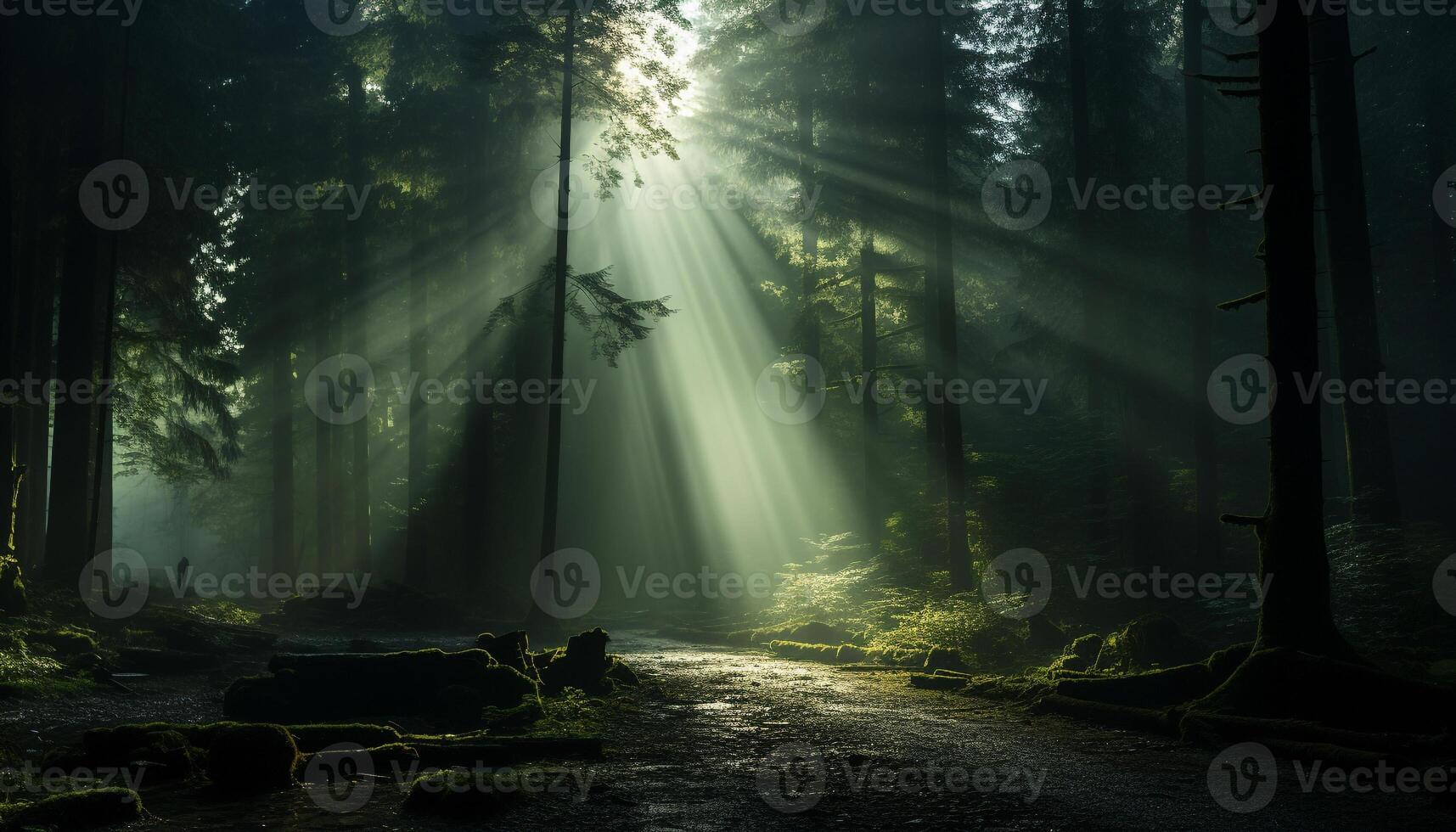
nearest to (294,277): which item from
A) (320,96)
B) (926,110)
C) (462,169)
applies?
(320,96)

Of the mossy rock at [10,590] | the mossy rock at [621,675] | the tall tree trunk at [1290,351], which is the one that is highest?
the tall tree trunk at [1290,351]

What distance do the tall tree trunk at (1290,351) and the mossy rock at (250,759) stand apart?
8.12 meters

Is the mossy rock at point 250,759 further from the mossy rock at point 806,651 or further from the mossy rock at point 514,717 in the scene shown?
the mossy rock at point 806,651

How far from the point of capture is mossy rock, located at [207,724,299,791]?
6.39 m

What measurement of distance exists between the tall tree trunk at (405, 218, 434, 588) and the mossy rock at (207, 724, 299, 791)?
69.2 feet

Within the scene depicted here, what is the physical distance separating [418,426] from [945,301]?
15525 millimetres

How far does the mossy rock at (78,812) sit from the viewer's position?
5.20m

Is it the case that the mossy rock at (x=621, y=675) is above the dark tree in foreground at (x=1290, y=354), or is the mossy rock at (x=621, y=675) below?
below

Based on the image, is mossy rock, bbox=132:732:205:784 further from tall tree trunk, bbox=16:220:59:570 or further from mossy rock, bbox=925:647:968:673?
tall tree trunk, bbox=16:220:59:570

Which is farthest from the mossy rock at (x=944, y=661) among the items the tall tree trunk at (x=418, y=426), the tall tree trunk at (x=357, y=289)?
the tall tree trunk at (x=357, y=289)

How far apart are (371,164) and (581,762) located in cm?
2237

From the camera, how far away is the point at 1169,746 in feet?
25.3

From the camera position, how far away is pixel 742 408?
3459 centimetres

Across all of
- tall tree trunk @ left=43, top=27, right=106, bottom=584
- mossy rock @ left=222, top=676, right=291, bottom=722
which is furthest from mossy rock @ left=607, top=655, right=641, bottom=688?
tall tree trunk @ left=43, top=27, right=106, bottom=584
